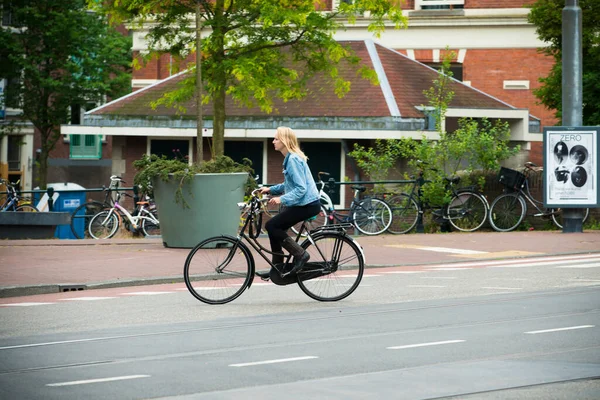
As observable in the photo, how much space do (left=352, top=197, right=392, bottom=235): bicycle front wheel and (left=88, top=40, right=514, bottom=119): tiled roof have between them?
6.94 metres

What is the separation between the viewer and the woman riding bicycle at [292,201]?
11.3 metres

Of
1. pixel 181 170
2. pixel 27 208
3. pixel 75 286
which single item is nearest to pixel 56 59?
pixel 27 208

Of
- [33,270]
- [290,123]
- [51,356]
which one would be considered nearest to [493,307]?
[51,356]

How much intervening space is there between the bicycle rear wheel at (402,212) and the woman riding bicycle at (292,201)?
10947 millimetres

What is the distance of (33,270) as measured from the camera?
14836 mm

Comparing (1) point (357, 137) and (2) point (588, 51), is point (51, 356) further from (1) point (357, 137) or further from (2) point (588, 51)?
(2) point (588, 51)

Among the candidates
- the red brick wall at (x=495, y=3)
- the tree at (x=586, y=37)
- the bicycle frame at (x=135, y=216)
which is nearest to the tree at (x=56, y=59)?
the red brick wall at (x=495, y=3)

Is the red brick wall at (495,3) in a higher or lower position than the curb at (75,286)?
higher

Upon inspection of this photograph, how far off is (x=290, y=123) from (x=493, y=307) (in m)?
19.5

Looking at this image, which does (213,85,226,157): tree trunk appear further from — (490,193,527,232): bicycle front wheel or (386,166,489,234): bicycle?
(490,193,527,232): bicycle front wheel

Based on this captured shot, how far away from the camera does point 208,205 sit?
16.9 m

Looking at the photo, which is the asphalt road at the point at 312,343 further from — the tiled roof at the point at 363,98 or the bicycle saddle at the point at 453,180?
the tiled roof at the point at 363,98

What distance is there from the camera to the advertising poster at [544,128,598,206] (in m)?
20.8

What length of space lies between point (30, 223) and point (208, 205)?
21.3 feet
